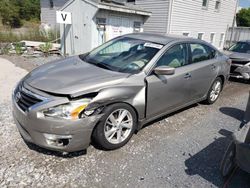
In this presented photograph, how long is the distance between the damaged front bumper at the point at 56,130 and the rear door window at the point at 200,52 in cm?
239

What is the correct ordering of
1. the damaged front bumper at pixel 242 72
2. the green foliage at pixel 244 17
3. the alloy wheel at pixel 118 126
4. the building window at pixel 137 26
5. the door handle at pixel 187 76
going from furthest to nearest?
the green foliage at pixel 244 17
the building window at pixel 137 26
the damaged front bumper at pixel 242 72
the door handle at pixel 187 76
the alloy wheel at pixel 118 126

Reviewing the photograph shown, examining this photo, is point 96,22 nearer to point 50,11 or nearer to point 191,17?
point 191,17

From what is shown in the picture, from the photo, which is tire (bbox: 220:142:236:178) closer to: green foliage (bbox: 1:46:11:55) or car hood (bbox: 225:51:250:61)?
car hood (bbox: 225:51:250:61)

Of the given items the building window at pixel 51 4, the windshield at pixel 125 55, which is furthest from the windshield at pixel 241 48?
the building window at pixel 51 4

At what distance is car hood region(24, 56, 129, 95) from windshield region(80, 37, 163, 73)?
224 millimetres

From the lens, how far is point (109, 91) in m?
2.78

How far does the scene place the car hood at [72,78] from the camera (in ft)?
8.74

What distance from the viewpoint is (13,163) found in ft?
8.82

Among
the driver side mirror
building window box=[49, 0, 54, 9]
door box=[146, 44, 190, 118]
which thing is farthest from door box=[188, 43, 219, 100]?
building window box=[49, 0, 54, 9]

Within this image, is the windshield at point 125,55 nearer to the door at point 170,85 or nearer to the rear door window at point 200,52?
the door at point 170,85

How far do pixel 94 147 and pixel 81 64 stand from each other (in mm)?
1330

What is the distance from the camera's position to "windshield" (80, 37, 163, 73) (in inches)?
131

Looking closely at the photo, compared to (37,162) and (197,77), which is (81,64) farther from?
(197,77)

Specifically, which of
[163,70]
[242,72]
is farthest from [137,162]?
[242,72]
